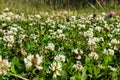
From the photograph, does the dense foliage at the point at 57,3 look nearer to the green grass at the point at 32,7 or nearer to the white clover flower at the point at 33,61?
the green grass at the point at 32,7

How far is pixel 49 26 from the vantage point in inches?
400

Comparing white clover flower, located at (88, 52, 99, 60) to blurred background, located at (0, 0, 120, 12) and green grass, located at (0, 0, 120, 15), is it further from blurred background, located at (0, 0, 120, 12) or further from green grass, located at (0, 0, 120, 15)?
blurred background, located at (0, 0, 120, 12)

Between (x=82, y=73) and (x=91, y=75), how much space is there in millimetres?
95

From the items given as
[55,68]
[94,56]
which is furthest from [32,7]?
→ [55,68]

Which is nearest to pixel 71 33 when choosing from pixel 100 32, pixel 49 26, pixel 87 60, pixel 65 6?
pixel 100 32

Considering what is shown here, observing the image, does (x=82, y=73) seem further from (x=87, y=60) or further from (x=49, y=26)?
(x=49, y=26)

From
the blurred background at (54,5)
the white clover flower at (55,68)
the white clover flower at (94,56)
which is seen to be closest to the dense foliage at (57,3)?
the blurred background at (54,5)

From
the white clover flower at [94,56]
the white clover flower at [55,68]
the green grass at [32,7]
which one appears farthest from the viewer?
the green grass at [32,7]

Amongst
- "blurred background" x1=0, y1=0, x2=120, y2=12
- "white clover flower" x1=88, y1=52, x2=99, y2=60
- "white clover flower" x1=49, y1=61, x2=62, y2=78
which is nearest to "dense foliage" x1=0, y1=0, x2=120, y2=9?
"blurred background" x1=0, y1=0, x2=120, y2=12

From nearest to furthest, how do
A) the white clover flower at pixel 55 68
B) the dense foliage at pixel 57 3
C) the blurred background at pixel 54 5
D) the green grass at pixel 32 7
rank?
1. the white clover flower at pixel 55 68
2. the green grass at pixel 32 7
3. the blurred background at pixel 54 5
4. the dense foliage at pixel 57 3

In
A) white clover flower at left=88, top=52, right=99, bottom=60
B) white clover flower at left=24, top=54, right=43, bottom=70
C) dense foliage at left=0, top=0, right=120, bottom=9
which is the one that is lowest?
dense foliage at left=0, top=0, right=120, bottom=9

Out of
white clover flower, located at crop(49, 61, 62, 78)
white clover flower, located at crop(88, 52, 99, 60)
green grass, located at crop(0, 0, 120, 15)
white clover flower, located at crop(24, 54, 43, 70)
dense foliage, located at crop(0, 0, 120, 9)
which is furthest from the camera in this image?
dense foliage, located at crop(0, 0, 120, 9)

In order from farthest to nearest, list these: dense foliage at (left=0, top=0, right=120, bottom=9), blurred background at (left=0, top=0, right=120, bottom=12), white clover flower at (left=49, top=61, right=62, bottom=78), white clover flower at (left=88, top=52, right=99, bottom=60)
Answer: dense foliage at (left=0, top=0, right=120, bottom=9) → blurred background at (left=0, top=0, right=120, bottom=12) → white clover flower at (left=88, top=52, right=99, bottom=60) → white clover flower at (left=49, top=61, right=62, bottom=78)

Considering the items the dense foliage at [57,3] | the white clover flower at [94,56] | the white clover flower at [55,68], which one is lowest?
the dense foliage at [57,3]
